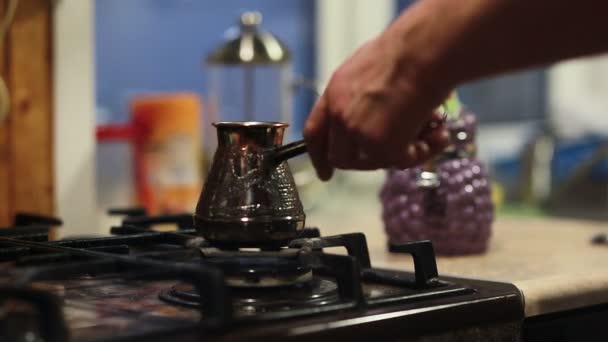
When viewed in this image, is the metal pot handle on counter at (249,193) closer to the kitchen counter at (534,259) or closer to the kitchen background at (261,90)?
the kitchen counter at (534,259)

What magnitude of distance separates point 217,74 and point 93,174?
633 millimetres

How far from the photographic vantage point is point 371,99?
70 centimetres

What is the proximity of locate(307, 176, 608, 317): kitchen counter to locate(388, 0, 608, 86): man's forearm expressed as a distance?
0.94ft

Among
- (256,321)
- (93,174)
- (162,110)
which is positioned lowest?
(256,321)

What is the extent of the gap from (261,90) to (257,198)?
1.05 metres

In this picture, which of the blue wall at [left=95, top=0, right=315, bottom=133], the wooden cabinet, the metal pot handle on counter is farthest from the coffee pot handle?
the blue wall at [left=95, top=0, right=315, bottom=133]

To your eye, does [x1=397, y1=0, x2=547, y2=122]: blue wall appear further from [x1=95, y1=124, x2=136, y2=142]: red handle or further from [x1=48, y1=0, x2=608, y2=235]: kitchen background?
[x1=95, y1=124, x2=136, y2=142]: red handle

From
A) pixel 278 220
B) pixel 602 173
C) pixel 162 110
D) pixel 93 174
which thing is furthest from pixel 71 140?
pixel 602 173

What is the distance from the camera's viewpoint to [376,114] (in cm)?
69

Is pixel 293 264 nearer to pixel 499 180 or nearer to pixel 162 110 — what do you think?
pixel 162 110

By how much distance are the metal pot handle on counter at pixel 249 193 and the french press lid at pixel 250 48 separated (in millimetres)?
756

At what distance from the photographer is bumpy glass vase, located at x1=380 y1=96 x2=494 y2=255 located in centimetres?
115

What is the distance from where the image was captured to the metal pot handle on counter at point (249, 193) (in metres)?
0.84

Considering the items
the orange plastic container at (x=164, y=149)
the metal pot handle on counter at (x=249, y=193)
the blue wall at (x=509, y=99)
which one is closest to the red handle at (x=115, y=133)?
the orange plastic container at (x=164, y=149)
